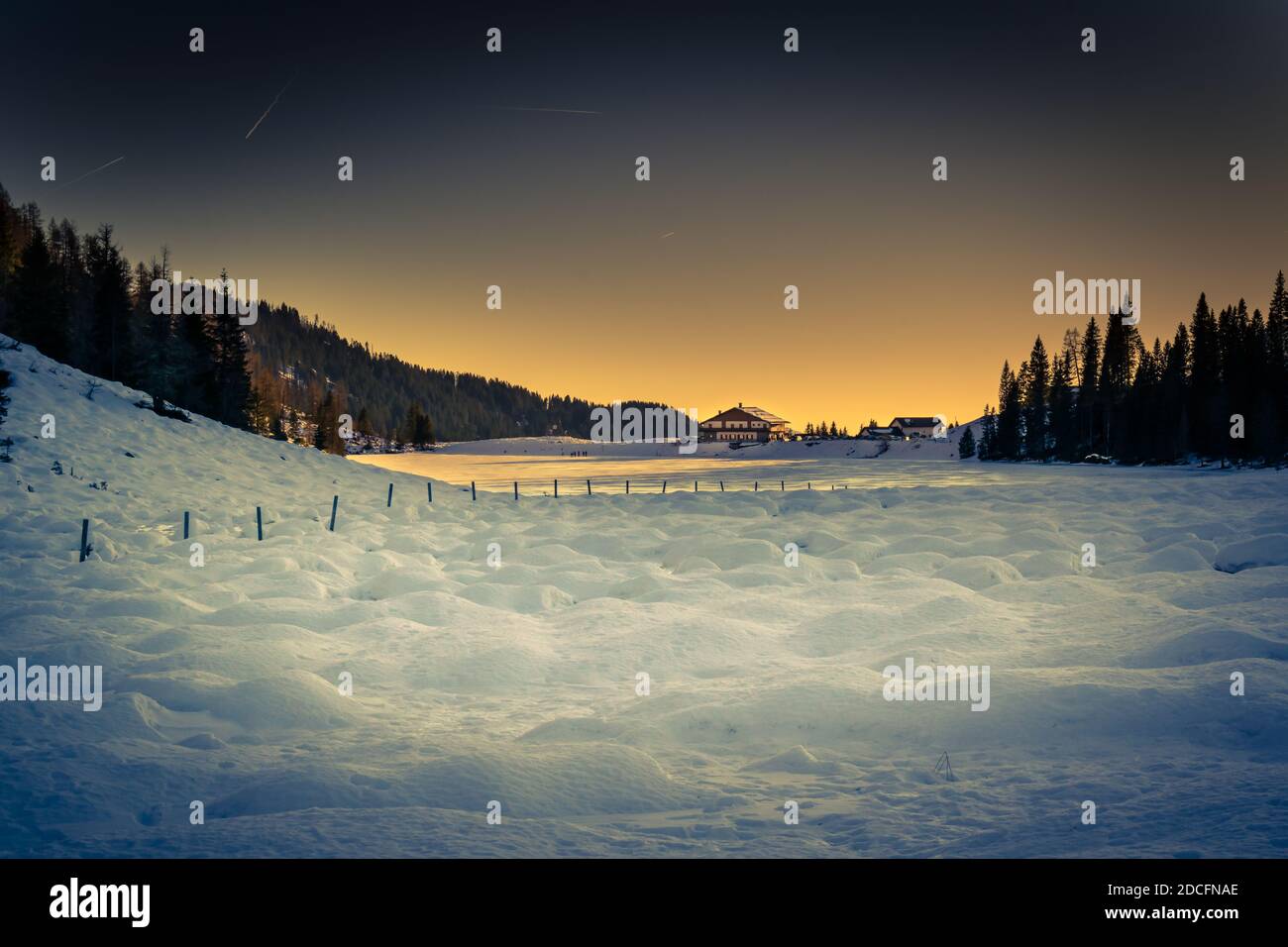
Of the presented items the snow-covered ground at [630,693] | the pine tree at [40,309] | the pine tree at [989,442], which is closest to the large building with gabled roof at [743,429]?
the pine tree at [989,442]

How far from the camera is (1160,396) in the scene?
8144 centimetres

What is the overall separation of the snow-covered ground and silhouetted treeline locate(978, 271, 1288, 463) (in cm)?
6131

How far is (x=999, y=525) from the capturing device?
24500 millimetres

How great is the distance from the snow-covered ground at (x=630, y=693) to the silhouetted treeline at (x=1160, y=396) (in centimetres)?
6131

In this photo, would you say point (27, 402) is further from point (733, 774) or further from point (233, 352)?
point (233, 352)

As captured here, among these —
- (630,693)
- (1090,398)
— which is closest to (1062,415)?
Answer: (1090,398)

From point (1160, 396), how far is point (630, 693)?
94.7m

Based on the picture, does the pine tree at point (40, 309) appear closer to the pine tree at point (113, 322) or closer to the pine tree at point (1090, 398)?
the pine tree at point (113, 322)

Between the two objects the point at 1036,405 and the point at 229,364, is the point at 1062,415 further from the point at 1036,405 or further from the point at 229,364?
the point at 229,364

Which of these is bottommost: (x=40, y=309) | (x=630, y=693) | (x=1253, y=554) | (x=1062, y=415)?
(x=630, y=693)

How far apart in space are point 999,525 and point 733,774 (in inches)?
844

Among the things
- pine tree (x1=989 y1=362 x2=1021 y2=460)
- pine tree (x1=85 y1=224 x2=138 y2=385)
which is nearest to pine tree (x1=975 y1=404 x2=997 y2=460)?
pine tree (x1=989 y1=362 x2=1021 y2=460)

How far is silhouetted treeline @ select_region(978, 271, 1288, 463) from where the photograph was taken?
221 feet
